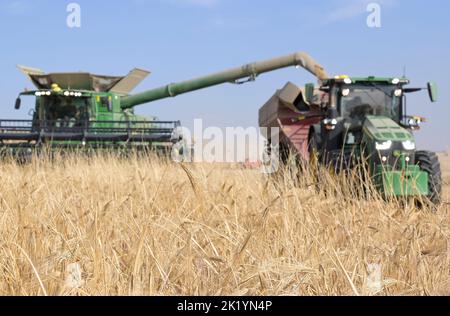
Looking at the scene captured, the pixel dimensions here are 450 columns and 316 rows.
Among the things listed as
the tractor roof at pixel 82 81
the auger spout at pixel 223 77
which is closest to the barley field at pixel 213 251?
the tractor roof at pixel 82 81

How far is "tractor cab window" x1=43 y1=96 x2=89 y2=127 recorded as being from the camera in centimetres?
1545

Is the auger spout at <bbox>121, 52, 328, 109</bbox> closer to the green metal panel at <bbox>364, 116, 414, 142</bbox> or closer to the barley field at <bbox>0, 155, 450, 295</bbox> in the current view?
the green metal panel at <bbox>364, 116, 414, 142</bbox>

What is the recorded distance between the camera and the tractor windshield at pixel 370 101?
9.32 m

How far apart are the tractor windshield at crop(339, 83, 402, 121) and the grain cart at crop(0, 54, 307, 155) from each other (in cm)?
477

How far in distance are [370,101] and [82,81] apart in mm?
9156

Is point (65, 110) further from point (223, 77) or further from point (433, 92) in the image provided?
point (433, 92)

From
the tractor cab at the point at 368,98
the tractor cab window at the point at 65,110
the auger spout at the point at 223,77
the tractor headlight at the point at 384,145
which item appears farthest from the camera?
the auger spout at the point at 223,77

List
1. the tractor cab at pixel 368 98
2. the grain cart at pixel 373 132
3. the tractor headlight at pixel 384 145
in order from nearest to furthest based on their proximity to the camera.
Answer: the grain cart at pixel 373 132, the tractor headlight at pixel 384 145, the tractor cab at pixel 368 98

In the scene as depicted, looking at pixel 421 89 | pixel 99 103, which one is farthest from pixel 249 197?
pixel 99 103

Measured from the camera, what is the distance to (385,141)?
8.26 m

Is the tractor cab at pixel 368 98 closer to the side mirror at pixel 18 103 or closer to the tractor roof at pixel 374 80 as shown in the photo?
the tractor roof at pixel 374 80

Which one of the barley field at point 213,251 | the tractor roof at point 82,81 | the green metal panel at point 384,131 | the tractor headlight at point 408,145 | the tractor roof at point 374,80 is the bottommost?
the barley field at point 213,251

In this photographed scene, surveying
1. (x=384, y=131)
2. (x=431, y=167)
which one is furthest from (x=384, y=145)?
(x=431, y=167)
